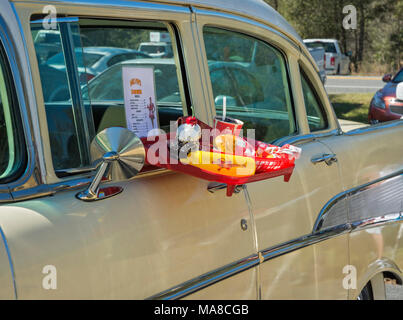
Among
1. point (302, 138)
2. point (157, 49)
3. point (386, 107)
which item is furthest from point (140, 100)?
point (386, 107)

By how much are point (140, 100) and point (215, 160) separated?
1.43 ft

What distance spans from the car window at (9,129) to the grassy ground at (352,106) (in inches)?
449

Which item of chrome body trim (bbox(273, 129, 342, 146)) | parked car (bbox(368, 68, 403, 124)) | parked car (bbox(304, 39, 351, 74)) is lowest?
parked car (bbox(368, 68, 403, 124))

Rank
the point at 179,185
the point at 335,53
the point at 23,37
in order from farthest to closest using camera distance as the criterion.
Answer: the point at 335,53 < the point at 179,185 < the point at 23,37

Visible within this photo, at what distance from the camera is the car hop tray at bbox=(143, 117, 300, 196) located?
1.70 m

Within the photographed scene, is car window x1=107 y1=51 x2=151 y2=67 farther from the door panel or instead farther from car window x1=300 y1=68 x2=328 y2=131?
the door panel

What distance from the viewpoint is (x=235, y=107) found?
2646 millimetres

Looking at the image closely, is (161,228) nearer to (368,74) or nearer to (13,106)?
(13,106)

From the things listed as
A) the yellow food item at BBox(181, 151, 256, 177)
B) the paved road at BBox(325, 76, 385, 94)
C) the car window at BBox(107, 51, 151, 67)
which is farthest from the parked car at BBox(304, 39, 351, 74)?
the yellow food item at BBox(181, 151, 256, 177)

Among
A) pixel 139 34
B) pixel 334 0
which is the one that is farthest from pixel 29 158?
pixel 334 0

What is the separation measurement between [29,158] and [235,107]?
49.8 inches

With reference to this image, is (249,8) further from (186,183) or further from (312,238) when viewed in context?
(312,238)

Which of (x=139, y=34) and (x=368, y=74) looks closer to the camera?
(x=139, y=34)

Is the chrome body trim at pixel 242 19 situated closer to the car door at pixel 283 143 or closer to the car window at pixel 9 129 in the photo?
the car door at pixel 283 143
